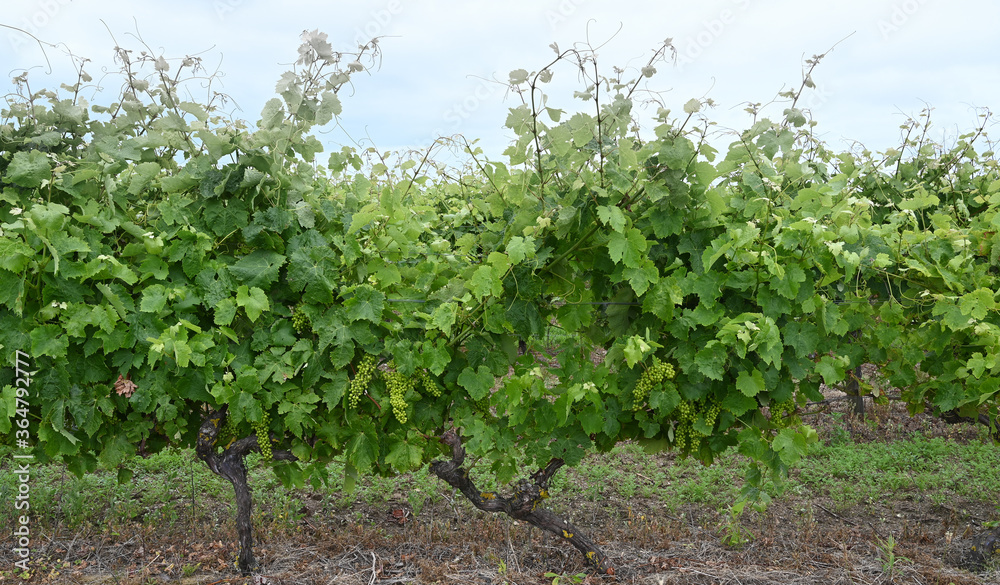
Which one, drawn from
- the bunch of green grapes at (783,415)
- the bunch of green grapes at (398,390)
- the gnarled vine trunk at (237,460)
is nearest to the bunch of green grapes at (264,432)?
the gnarled vine trunk at (237,460)

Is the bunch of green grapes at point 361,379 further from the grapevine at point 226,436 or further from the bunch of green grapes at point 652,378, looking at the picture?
the bunch of green grapes at point 652,378

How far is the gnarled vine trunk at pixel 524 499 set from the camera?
12.8 ft

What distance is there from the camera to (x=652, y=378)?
3.27 m

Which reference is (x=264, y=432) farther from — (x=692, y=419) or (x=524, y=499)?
(x=692, y=419)

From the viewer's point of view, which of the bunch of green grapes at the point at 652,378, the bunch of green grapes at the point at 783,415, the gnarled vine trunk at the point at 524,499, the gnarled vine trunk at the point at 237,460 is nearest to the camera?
the bunch of green grapes at the point at 652,378

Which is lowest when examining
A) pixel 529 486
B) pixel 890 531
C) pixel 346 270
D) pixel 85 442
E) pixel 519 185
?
pixel 890 531

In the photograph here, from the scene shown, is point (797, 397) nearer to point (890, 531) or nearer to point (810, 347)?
point (810, 347)

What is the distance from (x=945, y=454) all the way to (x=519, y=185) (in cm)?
620

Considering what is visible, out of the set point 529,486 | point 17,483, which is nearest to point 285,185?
point 529,486

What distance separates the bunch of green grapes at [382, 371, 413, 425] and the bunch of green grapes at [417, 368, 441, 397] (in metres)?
0.07

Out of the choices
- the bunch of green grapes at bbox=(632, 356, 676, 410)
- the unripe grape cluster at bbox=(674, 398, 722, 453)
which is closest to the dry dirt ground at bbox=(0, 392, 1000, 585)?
the unripe grape cluster at bbox=(674, 398, 722, 453)

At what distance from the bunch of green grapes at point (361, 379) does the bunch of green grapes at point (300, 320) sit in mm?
313

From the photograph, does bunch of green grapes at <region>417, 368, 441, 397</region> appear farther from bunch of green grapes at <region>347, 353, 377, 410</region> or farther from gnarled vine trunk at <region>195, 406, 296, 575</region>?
gnarled vine trunk at <region>195, 406, 296, 575</region>

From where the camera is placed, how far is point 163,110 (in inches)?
142
